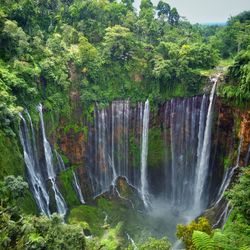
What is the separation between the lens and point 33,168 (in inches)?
739

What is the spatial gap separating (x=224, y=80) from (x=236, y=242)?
14.6 meters

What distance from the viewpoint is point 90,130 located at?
73.5 ft

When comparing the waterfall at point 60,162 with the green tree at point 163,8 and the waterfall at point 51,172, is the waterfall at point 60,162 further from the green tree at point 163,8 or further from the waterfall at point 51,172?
the green tree at point 163,8

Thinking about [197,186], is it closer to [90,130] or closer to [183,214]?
[183,214]

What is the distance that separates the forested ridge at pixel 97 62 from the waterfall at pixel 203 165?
1.10 meters

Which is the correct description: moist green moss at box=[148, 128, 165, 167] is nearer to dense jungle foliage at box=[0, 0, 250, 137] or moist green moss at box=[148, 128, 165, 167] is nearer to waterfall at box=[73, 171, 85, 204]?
dense jungle foliage at box=[0, 0, 250, 137]

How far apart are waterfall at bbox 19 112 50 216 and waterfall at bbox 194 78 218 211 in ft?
31.6

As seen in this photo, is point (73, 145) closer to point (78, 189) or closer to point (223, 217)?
point (78, 189)

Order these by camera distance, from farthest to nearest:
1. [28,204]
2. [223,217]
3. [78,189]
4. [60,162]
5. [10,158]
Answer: [78,189], [60,162], [223,217], [28,204], [10,158]

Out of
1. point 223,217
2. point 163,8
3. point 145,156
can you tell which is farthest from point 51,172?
point 163,8

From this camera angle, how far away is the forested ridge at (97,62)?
18.0m

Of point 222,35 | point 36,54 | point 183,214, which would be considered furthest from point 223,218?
point 222,35

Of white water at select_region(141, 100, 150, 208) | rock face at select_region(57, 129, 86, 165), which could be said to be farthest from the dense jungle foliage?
rock face at select_region(57, 129, 86, 165)

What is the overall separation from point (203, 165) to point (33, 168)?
34.7 feet
